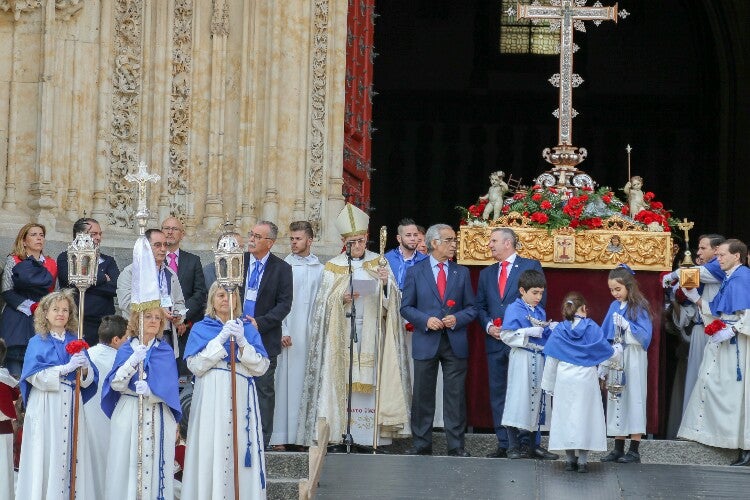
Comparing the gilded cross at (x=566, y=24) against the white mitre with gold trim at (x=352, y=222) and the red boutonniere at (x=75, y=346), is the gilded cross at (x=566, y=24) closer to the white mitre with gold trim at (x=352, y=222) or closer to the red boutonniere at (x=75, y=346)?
the white mitre with gold trim at (x=352, y=222)

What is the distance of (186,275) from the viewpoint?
12.9 meters

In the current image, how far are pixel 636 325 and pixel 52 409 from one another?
177 inches

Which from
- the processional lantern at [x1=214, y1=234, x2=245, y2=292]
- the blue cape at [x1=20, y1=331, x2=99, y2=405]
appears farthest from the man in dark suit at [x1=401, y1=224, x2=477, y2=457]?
the blue cape at [x1=20, y1=331, x2=99, y2=405]

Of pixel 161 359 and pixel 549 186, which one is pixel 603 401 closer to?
pixel 549 186

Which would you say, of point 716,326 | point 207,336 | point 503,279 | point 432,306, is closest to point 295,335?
point 432,306

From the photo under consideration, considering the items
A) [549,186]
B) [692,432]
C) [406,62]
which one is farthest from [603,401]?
[406,62]

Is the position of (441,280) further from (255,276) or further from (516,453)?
(516,453)

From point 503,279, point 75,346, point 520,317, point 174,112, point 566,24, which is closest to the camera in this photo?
point 75,346

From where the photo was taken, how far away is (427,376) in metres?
12.5

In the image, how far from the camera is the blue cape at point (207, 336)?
10.8 metres

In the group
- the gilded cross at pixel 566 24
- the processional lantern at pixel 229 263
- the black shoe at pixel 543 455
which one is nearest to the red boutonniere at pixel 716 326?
the black shoe at pixel 543 455

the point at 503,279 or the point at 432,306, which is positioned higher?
the point at 503,279

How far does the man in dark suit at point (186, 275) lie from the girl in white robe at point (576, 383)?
2978mm

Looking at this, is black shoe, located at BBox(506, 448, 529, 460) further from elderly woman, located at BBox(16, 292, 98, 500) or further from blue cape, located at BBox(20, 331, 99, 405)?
blue cape, located at BBox(20, 331, 99, 405)
